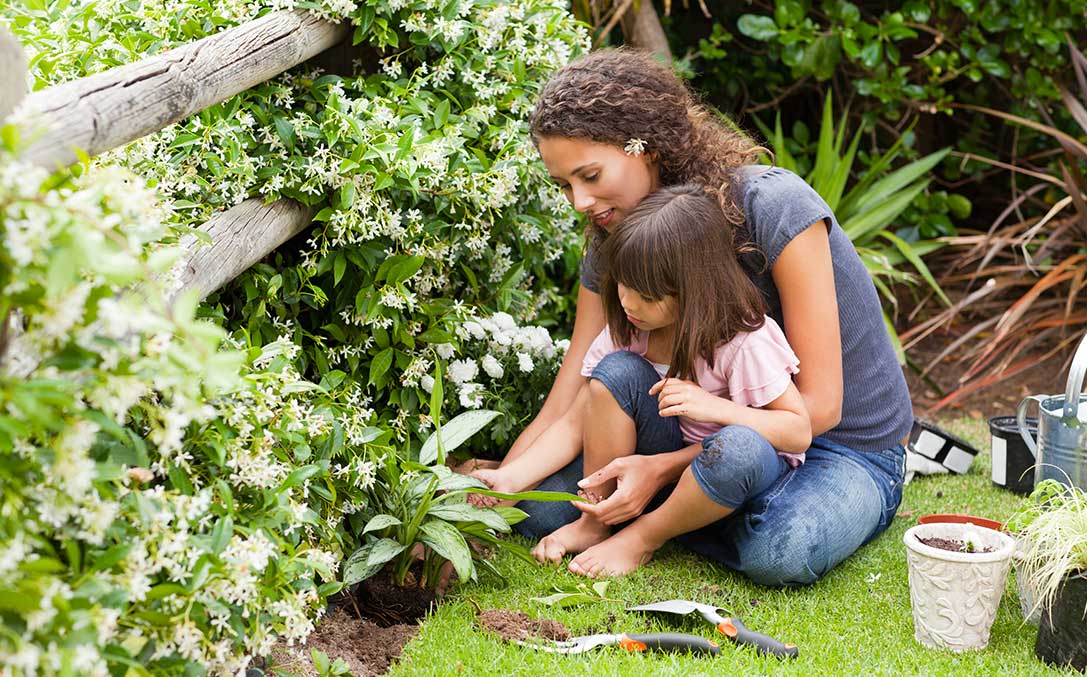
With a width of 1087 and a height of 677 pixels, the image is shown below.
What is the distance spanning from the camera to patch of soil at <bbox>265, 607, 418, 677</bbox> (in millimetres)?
1841

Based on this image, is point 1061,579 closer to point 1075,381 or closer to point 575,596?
point 1075,381

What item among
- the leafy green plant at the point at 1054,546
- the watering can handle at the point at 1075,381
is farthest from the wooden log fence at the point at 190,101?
the watering can handle at the point at 1075,381

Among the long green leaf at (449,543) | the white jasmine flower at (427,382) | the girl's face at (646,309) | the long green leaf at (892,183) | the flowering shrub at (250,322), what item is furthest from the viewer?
the long green leaf at (892,183)

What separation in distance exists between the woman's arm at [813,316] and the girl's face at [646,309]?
250 mm

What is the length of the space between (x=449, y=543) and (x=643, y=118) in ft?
3.30

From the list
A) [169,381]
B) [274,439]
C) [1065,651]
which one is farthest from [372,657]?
[1065,651]

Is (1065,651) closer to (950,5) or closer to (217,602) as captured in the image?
(217,602)

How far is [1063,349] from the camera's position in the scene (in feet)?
12.8

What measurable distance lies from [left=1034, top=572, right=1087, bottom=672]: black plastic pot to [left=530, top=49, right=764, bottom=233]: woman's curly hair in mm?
957

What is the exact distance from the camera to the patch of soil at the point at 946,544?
1975mm

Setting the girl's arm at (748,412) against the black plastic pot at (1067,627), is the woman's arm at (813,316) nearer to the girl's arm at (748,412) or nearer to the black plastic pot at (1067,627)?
the girl's arm at (748,412)

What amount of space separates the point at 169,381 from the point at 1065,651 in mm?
1552

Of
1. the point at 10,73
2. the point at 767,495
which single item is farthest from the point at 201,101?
the point at 767,495

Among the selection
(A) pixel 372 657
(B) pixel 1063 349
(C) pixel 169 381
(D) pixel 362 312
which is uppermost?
(C) pixel 169 381
